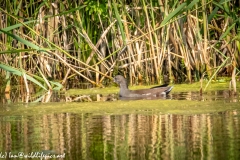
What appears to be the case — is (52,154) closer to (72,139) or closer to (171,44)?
(72,139)

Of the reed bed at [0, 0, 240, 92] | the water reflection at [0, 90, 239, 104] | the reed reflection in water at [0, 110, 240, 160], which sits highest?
the reed bed at [0, 0, 240, 92]

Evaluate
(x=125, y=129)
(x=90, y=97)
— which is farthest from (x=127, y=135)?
(x=90, y=97)

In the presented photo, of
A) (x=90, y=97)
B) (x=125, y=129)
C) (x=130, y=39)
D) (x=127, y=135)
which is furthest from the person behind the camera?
(x=130, y=39)

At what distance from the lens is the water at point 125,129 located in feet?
18.7

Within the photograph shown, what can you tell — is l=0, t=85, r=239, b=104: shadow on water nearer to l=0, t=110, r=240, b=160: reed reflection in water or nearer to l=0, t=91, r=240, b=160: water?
l=0, t=91, r=240, b=160: water

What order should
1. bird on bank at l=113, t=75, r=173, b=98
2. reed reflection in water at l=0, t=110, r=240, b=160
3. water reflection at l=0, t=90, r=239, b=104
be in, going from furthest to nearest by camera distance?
bird on bank at l=113, t=75, r=173, b=98
water reflection at l=0, t=90, r=239, b=104
reed reflection in water at l=0, t=110, r=240, b=160

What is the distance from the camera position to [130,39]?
40.7ft

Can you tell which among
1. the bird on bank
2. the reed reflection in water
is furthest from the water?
the bird on bank

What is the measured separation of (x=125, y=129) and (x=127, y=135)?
0.40 meters

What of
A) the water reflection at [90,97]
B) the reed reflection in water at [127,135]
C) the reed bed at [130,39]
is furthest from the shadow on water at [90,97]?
the reed reflection in water at [127,135]

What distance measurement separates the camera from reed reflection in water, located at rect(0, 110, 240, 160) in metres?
5.64

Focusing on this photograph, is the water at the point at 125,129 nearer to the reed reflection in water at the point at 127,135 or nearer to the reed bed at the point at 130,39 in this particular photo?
the reed reflection in water at the point at 127,135

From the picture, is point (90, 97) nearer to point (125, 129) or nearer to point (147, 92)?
point (147, 92)

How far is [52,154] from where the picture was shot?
564 centimetres
